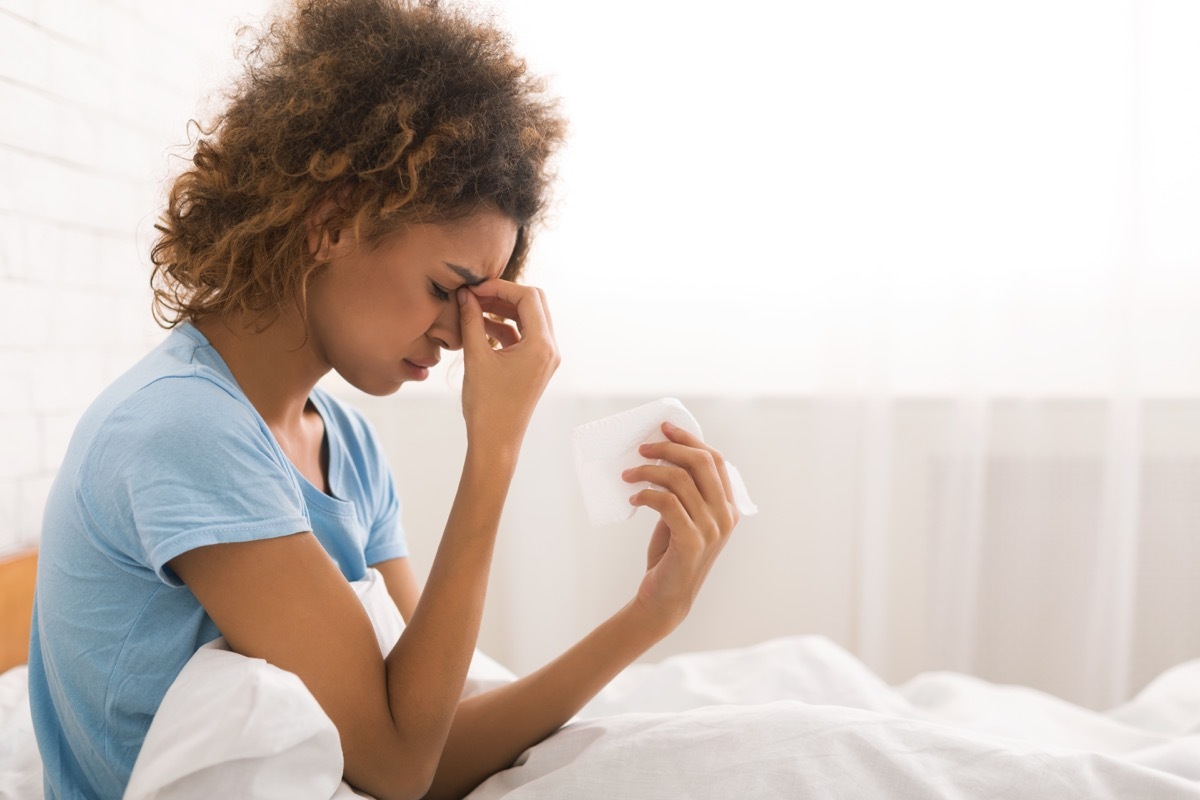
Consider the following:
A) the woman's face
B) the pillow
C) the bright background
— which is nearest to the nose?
the woman's face

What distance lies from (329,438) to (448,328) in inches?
8.8

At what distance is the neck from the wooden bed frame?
538mm

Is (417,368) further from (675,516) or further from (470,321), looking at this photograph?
(675,516)

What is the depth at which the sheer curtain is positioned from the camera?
7.22ft

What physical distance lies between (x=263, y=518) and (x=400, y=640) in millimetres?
169

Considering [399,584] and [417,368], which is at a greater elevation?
[417,368]

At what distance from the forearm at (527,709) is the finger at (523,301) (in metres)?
0.31

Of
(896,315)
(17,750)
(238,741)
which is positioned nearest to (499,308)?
(238,741)

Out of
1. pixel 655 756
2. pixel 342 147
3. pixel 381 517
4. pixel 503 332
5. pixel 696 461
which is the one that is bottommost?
pixel 655 756

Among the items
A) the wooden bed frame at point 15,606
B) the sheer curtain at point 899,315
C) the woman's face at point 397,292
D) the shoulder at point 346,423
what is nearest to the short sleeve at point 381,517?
the shoulder at point 346,423

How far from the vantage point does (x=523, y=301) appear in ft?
3.57

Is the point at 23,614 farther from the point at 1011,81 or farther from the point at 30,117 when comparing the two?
the point at 1011,81

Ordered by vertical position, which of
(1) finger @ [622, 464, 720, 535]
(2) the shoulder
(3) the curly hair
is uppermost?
(3) the curly hair

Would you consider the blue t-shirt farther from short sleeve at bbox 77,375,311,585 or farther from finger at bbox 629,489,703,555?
finger at bbox 629,489,703,555
